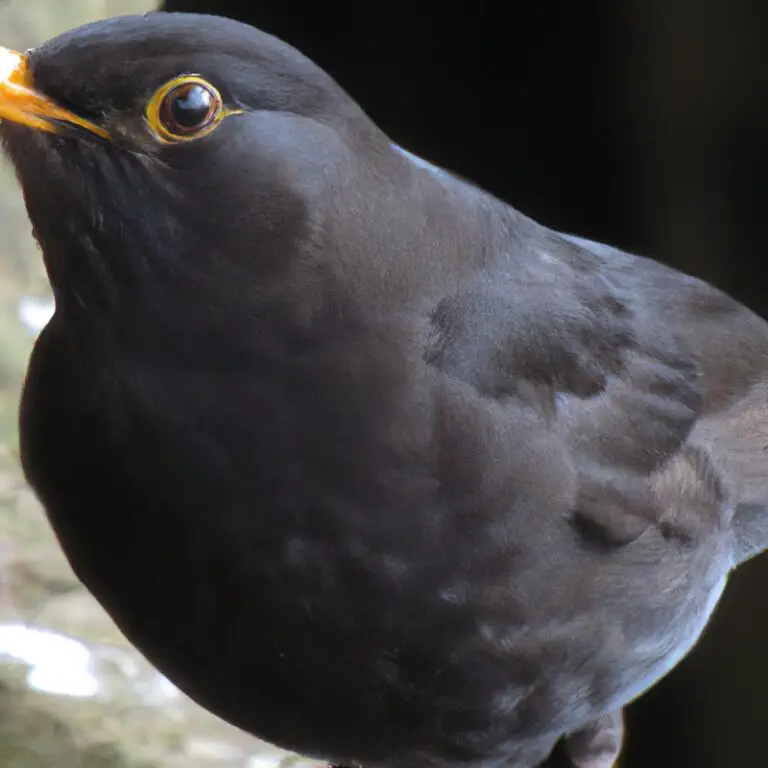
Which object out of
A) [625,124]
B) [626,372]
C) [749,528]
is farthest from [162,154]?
[625,124]

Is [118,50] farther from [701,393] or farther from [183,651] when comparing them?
[701,393]

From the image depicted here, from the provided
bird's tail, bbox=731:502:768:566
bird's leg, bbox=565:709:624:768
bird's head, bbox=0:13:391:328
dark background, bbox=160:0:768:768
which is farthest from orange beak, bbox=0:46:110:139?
dark background, bbox=160:0:768:768

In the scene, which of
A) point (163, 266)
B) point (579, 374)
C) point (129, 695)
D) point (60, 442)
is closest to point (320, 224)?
point (163, 266)

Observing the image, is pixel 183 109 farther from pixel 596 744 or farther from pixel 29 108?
pixel 596 744

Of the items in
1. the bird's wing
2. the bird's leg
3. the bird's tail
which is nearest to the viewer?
the bird's wing

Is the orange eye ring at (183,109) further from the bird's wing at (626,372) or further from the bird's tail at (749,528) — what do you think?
the bird's tail at (749,528)

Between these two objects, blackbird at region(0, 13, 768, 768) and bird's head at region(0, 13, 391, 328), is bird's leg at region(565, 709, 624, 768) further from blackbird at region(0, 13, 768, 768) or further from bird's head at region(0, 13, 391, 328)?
bird's head at region(0, 13, 391, 328)

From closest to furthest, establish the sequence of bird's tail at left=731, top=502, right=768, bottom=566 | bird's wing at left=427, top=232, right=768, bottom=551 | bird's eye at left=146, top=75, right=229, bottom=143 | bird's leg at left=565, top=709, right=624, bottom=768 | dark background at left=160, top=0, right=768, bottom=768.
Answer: bird's eye at left=146, top=75, right=229, bottom=143, bird's wing at left=427, top=232, right=768, bottom=551, bird's tail at left=731, top=502, right=768, bottom=566, bird's leg at left=565, top=709, right=624, bottom=768, dark background at left=160, top=0, right=768, bottom=768

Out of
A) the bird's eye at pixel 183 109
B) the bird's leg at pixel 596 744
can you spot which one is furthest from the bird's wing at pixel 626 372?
the bird's leg at pixel 596 744

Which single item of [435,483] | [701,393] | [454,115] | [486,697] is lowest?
[486,697]
